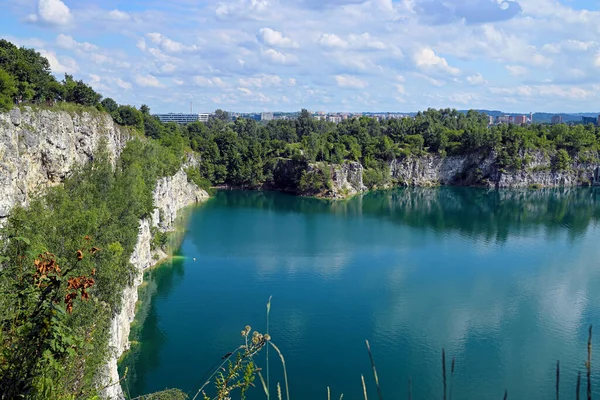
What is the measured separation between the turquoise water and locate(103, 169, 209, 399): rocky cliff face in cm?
124

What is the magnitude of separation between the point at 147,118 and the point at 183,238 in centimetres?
2738

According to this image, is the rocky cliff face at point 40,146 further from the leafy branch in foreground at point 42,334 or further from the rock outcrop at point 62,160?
the leafy branch in foreground at point 42,334

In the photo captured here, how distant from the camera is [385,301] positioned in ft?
96.4

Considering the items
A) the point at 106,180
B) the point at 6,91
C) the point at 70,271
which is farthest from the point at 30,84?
the point at 70,271

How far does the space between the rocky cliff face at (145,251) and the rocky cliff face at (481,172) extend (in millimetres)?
34417

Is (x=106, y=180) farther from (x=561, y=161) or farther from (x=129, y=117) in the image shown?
(x=561, y=161)

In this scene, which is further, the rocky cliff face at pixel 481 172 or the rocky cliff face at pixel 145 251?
the rocky cliff face at pixel 481 172

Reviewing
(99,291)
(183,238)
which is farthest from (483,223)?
(99,291)

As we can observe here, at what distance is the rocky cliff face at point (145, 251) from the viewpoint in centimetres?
1817

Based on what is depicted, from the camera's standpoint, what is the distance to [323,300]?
29.5m

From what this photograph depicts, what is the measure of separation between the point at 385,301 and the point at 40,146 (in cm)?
2143

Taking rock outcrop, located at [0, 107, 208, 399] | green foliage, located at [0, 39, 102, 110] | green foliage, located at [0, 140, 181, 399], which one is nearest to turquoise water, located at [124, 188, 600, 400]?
rock outcrop, located at [0, 107, 208, 399]

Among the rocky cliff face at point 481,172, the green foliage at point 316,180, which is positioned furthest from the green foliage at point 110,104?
the rocky cliff face at point 481,172

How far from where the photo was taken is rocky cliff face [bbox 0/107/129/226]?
22109 mm
